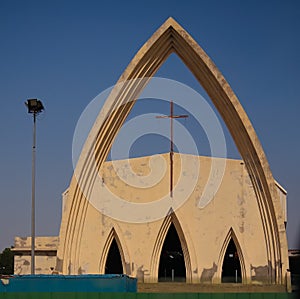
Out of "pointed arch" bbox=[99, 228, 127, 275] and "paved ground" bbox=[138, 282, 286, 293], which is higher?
"pointed arch" bbox=[99, 228, 127, 275]

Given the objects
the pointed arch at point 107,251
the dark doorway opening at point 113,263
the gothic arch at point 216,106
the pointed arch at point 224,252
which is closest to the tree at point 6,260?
the dark doorway opening at point 113,263

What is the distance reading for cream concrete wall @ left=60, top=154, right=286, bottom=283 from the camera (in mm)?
32781

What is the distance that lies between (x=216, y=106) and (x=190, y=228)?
327 inches

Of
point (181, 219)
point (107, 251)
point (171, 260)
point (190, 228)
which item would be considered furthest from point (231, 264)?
point (107, 251)

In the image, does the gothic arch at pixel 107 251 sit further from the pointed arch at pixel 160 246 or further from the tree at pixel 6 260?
the tree at pixel 6 260

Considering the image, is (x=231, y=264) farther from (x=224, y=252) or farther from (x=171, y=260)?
(x=224, y=252)

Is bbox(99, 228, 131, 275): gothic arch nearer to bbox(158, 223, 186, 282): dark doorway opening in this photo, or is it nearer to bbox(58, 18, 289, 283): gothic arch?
bbox(58, 18, 289, 283): gothic arch

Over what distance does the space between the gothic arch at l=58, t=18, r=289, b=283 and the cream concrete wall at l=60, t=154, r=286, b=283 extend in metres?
4.27

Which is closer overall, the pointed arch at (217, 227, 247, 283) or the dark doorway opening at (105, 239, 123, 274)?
the pointed arch at (217, 227, 247, 283)

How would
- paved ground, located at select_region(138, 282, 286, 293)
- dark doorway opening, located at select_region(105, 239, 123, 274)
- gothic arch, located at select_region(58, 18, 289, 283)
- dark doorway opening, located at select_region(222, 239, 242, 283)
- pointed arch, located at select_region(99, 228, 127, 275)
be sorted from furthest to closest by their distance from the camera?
dark doorway opening, located at select_region(105, 239, 123, 274) < dark doorway opening, located at select_region(222, 239, 242, 283) < pointed arch, located at select_region(99, 228, 127, 275) < paved ground, located at select_region(138, 282, 286, 293) < gothic arch, located at select_region(58, 18, 289, 283)

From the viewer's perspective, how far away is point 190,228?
3319 centimetres

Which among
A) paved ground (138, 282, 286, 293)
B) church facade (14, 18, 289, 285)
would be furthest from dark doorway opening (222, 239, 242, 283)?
paved ground (138, 282, 286, 293)

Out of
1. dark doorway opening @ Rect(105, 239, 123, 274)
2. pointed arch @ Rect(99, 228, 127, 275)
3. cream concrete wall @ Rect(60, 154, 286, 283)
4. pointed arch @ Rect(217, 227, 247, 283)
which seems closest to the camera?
pointed arch @ Rect(217, 227, 247, 283)

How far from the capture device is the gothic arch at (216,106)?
26.8 m
